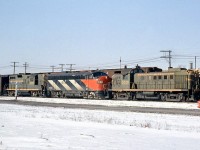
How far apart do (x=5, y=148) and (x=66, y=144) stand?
1618 mm

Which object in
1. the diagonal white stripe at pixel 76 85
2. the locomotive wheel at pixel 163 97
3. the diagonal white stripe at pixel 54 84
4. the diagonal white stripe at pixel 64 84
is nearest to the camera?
the locomotive wheel at pixel 163 97

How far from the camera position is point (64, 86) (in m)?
44.5

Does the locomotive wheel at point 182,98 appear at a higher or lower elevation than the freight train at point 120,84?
lower

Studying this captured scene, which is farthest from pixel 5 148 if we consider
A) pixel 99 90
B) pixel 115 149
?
pixel 99 90

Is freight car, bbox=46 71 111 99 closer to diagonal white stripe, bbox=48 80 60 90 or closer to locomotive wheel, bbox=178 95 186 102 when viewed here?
diagonal white stripe, bbox=48 80 60 90

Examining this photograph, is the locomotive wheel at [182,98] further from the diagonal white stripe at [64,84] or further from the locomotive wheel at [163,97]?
the diagonal white stripe at [64,84]

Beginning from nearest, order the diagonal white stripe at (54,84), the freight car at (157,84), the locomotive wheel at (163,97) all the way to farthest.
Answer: the freight car at (157,84) < the locomotive wheel at (163,97) < the diagonal white stripe at (54,84)

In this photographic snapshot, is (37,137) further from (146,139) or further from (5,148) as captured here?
(146,139)

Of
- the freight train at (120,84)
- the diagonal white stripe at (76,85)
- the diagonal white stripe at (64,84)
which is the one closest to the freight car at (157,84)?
the freight train at (120,84)

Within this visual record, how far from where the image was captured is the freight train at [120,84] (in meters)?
33.1

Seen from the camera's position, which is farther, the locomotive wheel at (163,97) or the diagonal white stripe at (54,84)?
the diagonal white stripe at (54,84)

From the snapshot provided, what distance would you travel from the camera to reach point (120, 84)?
38500 mm

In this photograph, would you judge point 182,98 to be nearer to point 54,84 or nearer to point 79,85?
point 79,85

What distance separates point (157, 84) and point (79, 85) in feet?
36.9
